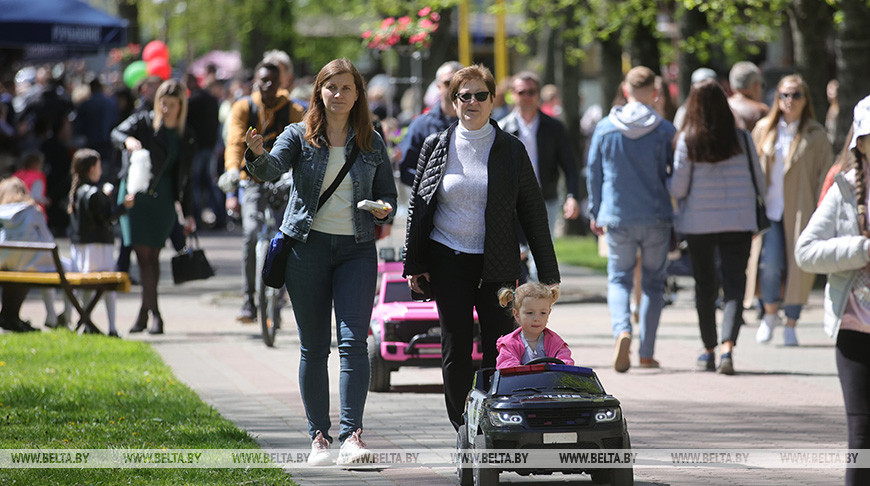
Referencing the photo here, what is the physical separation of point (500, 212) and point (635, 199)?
11.7ft

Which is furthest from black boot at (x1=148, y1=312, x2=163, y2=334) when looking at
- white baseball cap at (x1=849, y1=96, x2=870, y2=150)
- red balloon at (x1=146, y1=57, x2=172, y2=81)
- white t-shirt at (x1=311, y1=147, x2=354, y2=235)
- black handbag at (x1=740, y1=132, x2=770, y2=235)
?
red balloon at (x1=146, y1=57, x2=172, y2=81)

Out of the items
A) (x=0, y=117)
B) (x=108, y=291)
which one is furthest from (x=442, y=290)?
(x=0, y=117)

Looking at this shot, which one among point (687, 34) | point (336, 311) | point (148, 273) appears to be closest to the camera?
point (336, 311)

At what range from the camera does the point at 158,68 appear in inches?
960

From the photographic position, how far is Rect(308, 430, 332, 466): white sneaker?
22.8 feet

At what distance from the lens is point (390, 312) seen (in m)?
9.70

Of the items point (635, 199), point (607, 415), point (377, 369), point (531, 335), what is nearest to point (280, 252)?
point (531, 335)

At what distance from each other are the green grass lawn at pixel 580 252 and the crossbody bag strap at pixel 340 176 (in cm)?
1118

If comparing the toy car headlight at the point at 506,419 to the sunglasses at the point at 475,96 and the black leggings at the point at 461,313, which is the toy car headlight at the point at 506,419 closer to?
the black leggings at the point at 461,313

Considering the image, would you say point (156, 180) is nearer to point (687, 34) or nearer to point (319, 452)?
point (319, 452)

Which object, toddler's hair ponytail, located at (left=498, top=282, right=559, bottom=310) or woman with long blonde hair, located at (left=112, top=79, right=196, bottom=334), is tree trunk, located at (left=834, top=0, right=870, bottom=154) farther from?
toddler's hair ponytail, located at (left=498, top=282, right=559, bottom=310)

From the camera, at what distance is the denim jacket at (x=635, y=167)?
10.4m

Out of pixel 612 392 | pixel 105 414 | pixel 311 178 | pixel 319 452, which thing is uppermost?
pixel 311 178

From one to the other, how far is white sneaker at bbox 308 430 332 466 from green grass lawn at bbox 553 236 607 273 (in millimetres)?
11291
